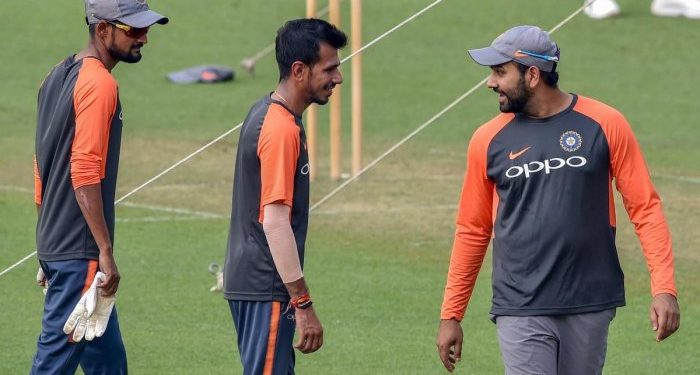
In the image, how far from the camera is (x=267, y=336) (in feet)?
20.8

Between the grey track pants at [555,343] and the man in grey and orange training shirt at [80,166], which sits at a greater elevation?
the man in grey and orange training shirt at [80,166]

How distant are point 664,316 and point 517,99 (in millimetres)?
1096

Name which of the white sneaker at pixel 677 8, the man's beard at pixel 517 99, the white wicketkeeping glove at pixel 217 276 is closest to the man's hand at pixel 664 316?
the man's beard at pixel 517 99

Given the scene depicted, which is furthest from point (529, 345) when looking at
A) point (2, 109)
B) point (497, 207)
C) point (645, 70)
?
point (645, 70)

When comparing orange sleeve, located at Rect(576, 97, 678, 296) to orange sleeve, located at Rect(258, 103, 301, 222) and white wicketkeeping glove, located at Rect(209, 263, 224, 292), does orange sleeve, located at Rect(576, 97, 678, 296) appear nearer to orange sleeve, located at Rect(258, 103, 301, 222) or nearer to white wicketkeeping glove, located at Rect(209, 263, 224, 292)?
orange sleeve, located at Rect(258, 103, 301, 222)

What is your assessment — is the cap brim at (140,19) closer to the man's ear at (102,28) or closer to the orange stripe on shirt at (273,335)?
the man's ear at (102,28)

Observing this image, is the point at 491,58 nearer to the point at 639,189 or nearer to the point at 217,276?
the point at 639,189

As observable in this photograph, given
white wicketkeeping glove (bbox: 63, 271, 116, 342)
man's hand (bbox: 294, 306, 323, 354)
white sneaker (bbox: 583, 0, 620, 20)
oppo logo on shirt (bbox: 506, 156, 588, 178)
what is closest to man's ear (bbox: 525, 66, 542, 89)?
oppo logo on shirt (bbox: 506, 156, 588, 178)

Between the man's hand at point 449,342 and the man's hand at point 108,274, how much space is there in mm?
1542

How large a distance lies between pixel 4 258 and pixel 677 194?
22.1 feet

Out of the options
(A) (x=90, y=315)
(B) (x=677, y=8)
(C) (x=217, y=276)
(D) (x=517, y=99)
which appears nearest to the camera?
(D) (x=517, y=99)

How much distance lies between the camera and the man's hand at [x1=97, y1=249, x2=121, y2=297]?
22.3 feet

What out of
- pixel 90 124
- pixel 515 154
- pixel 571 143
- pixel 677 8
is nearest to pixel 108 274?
pixel 90 124

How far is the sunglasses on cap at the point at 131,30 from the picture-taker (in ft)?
22.9
